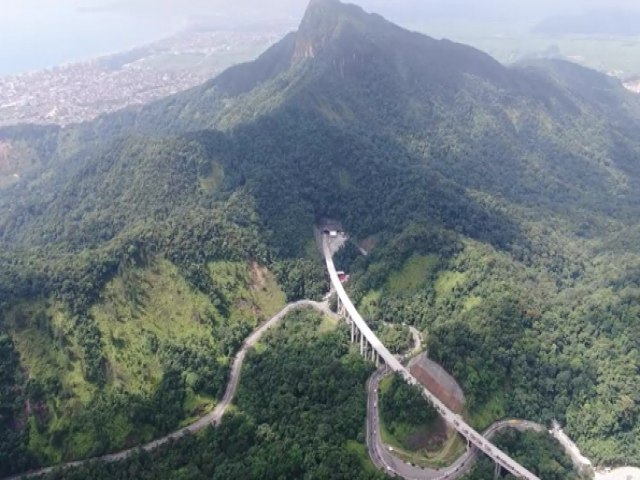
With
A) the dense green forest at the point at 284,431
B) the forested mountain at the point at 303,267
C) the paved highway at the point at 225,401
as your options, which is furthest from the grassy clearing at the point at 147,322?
the dense green forest at the point at 284,431

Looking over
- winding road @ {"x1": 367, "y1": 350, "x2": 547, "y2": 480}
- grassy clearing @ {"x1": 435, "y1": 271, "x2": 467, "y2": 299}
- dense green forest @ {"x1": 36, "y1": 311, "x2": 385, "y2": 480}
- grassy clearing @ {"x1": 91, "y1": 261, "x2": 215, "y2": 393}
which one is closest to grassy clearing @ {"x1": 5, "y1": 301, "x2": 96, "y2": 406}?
grassy clearing @ {"x1": 91, "y1": 261, "x2": 215, "y2": 393}

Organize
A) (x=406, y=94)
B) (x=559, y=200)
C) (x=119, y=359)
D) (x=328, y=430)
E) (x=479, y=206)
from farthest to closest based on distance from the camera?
(x=406, y=94), (x=559, y=200), (x=479, y=206), (x=119, y=359), (x=328, y=430)

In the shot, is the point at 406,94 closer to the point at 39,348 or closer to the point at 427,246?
the point at 427,246

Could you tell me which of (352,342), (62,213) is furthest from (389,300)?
(62,213)

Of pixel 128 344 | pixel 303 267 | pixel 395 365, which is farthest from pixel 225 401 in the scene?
pixel 303 267

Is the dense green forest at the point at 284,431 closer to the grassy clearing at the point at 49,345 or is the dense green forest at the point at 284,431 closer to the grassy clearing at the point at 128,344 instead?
the grassy clearing at the point at 128,344

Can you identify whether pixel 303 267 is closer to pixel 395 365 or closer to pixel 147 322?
pixel 147 322

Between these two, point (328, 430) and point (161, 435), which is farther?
point (161, 435)
